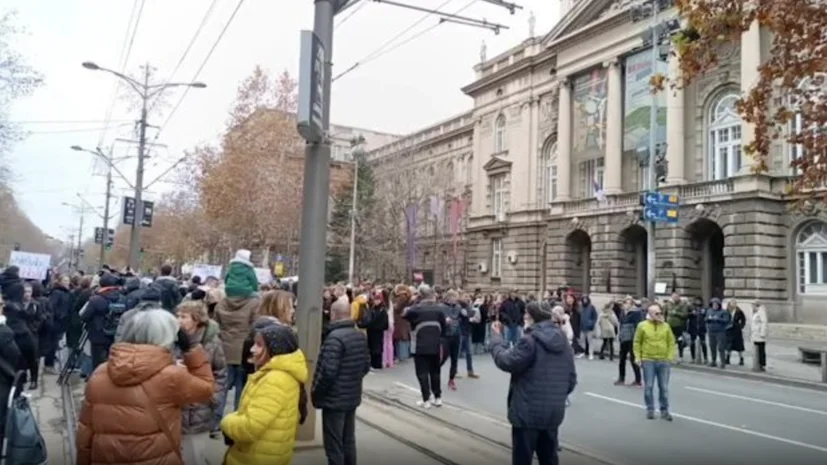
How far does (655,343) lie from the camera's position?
11039 millimetres

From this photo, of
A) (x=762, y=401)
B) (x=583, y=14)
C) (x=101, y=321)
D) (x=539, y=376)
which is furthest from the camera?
(x=583, y=14)

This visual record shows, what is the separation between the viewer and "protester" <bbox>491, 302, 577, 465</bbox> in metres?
5.90

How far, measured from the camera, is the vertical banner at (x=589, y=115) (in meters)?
40.8

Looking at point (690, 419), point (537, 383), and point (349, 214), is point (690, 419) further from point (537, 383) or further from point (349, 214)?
point (349, 214)

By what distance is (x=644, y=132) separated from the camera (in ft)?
119

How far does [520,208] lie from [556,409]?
42.3m

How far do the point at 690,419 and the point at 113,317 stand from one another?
926 centimetres

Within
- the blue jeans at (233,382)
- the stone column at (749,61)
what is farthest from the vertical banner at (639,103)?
the blue jeans at (233,382)

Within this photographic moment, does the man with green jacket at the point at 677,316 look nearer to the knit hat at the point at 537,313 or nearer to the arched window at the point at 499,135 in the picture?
the knit hat at the point at 537,313

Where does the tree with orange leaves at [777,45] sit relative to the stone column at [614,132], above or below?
below

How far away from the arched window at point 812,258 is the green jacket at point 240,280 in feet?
95.0

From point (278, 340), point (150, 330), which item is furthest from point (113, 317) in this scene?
point (150, 330)

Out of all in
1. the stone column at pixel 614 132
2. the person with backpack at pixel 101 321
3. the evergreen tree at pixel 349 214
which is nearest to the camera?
the person with backpack at pixel 101 321

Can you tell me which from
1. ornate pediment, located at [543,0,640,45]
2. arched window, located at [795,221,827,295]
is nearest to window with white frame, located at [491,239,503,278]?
ornate pediment, located at [543,0,640,45]
